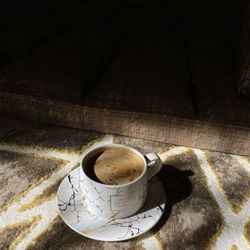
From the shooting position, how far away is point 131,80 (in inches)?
31.2

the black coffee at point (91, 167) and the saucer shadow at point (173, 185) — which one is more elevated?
the black coffee at point (91, 167)

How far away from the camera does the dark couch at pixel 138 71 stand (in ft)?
2.32

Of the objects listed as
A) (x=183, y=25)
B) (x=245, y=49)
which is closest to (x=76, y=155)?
(x=245, y=49)

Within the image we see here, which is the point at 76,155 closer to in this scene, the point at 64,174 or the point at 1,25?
the point at 64,174

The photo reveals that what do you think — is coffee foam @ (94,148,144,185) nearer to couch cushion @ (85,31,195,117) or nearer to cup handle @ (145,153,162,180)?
cup handle @ (145,153,162,180)

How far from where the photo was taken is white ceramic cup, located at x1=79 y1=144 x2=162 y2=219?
47cm

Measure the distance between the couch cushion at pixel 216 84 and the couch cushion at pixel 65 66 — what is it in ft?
0.88

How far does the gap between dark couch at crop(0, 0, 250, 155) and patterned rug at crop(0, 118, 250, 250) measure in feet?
0.14

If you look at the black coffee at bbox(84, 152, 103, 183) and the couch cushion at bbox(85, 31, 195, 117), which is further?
the couch cushion at bbox(85, 31, 195, 117)

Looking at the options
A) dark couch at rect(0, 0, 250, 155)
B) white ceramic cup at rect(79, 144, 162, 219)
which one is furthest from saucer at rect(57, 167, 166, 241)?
dark couch at rect(0, 0, 250, 155)

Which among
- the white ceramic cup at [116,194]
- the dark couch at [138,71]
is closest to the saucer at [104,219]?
the white ceramic cup at [116,194]

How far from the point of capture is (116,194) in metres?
0.47

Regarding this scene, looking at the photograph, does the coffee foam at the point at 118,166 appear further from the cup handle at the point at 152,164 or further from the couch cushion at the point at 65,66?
the couch cushion at the point at 65,66

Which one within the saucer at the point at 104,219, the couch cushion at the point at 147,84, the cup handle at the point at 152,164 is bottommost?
the saucer at the point at 104,219
